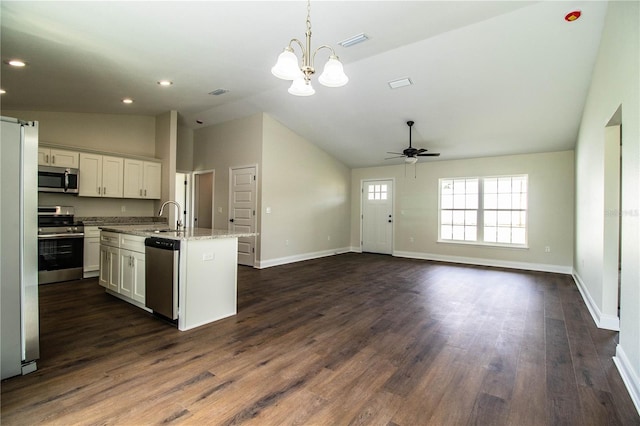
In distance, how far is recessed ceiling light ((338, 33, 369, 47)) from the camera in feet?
11.3

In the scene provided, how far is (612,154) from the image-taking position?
314 centimetres

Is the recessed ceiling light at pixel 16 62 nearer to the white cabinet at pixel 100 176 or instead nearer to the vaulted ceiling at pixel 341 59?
the vaulted ceiling at pixel 341 59

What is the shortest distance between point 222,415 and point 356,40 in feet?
12.5

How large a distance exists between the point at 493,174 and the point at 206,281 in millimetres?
6571

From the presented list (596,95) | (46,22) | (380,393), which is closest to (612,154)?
(596,95)

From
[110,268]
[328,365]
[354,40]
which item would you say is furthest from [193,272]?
[354,40]

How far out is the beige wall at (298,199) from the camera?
6285mm

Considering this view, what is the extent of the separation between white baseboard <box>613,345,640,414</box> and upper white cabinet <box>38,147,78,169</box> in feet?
23.3

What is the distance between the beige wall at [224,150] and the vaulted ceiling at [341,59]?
468mm


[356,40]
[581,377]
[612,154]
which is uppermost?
[356,40]

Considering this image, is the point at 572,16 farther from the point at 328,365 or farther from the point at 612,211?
the point at 328,365

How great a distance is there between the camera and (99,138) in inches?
225

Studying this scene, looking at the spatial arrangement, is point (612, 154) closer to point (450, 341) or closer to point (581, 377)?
point (581, 377)

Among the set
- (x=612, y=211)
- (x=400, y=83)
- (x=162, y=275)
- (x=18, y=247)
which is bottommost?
(x=162, y=275)
